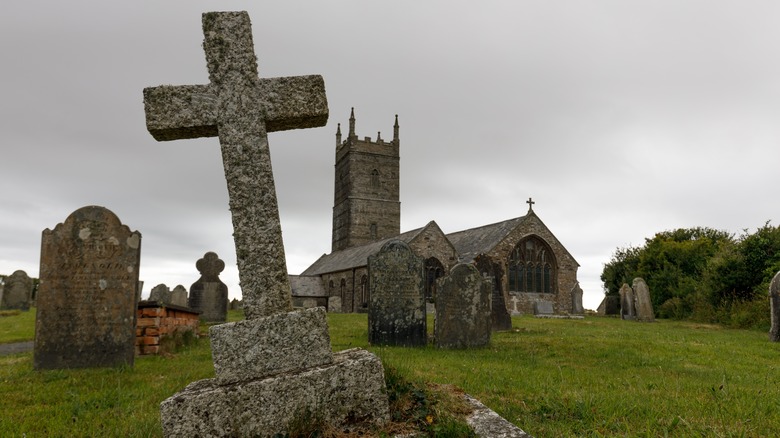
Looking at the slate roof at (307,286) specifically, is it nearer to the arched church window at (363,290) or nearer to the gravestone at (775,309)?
the arched church window at (363,290)

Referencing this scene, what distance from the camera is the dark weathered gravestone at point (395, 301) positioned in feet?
35.4

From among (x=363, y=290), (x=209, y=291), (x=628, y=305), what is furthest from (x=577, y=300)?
(x=209, y=291)

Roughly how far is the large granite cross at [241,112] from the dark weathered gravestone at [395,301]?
7.16 meters

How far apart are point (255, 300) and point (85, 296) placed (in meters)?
4.91

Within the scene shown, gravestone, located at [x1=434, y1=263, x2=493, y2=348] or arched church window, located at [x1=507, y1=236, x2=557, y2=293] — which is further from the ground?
arched church window, located at [x1=507, y1=236, x2=557, y2=293]

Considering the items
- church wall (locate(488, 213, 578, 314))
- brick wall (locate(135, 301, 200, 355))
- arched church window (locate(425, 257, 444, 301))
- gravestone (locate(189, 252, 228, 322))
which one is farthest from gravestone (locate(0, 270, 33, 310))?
church wall (locate(488, 213, 578, 314))

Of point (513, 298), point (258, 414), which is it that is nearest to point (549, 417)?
point (258, 414)

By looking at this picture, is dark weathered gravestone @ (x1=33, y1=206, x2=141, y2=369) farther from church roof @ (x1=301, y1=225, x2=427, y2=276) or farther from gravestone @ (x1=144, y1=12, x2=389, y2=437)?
church roof @ (x1=301, y1=225, x2=427, y2=276)

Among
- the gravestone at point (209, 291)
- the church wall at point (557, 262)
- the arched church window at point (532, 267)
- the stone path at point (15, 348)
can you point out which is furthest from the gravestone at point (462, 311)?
the arched church window at point (532, 267)

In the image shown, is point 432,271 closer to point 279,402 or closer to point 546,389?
point 546,389

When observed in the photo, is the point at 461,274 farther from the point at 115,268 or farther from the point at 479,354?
the point at 115,268

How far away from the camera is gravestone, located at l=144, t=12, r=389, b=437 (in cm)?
328

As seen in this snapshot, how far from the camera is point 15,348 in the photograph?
11.0m

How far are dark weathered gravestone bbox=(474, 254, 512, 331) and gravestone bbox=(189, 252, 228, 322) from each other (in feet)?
26.8
